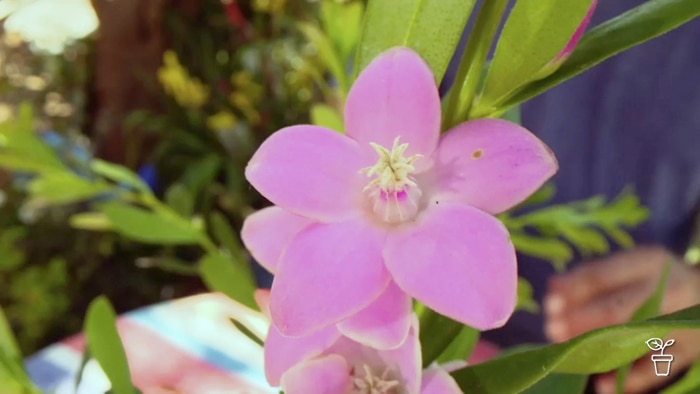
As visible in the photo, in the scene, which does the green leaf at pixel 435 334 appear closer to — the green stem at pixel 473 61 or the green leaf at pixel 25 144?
the green stem at pixel 473 61

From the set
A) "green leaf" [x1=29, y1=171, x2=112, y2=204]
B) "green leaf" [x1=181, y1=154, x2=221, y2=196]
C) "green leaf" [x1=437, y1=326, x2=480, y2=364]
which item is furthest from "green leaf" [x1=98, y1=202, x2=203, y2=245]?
"green leaf" [x1=181, y1=154, x2=221, y2=196]

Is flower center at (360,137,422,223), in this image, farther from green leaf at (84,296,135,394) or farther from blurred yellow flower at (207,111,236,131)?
blurred yellow flower at (207,111,236,131)

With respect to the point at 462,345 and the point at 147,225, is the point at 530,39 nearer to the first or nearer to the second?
the point at 462,345

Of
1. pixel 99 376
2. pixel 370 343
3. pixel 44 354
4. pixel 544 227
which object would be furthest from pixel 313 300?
pixel 44 354

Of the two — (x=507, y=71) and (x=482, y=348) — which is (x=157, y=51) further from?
(x=507, y=71)

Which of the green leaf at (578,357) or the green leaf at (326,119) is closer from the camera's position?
the green leaf at (578,357)

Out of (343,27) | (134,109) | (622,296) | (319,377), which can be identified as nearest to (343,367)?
(319,377)

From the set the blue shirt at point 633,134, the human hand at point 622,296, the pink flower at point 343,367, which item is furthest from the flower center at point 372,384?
the blue shirt at point 633,134
